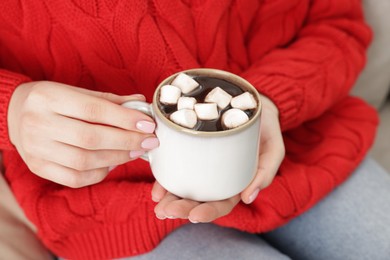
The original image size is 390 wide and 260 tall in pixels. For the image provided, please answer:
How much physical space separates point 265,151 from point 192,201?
155 mm

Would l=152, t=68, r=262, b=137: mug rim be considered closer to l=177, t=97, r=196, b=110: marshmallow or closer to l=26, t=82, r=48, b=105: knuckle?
l=177, t=97, r=196, b=110: marshmallow

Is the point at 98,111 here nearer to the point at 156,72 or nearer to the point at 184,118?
the point at 184,118

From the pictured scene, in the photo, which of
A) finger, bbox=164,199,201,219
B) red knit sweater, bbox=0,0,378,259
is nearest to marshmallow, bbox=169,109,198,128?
finger, bbox=164,199,201,219

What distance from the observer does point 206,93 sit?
0.53 metres

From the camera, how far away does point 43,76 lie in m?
0.73

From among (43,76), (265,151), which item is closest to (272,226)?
(265,151)

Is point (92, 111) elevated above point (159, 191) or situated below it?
above

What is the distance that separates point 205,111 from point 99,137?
0.12m

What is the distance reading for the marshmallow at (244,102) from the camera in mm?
515

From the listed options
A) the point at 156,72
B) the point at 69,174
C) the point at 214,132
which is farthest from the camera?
the point at 156,72

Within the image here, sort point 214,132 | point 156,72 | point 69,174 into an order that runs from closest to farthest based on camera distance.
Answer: point 214,132 → point 69,174 → point 156,72

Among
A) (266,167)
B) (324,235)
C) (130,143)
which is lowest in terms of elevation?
(324,235)

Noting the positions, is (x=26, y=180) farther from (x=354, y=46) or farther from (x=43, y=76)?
(x=354, y=46)

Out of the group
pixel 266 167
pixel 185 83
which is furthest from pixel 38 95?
pixel 266 167
